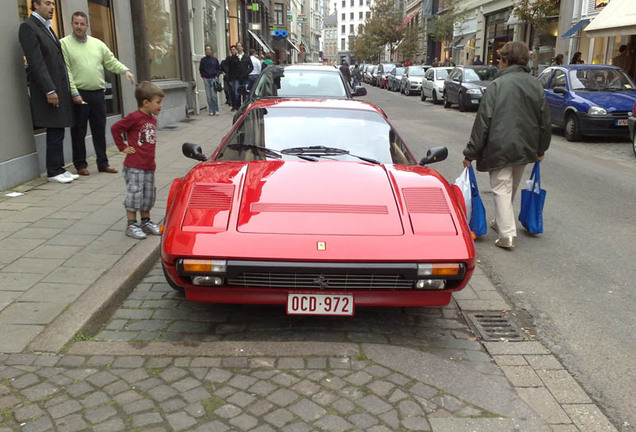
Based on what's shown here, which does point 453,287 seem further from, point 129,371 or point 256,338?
point 129,371

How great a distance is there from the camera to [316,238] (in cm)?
324

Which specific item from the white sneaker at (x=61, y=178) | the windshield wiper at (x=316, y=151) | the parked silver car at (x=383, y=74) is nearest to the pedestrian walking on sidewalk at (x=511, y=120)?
the windshield wiper at (x=316, y=151)

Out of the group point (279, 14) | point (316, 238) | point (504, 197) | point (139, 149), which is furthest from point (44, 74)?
point (279, 14)

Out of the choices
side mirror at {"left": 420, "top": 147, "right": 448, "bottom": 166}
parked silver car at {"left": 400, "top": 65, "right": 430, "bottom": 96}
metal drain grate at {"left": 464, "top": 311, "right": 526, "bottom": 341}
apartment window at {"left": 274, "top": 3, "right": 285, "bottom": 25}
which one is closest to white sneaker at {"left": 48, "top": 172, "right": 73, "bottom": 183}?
side mirror at {"left": 420, "top": 147, "right": 448, "bottom": 166}

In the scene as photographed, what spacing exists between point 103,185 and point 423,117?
42.8 ft

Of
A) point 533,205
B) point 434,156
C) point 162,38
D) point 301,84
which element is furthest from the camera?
point 162,38

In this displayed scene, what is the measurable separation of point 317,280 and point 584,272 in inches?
114

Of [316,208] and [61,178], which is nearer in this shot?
[316,208]

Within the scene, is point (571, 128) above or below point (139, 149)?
below

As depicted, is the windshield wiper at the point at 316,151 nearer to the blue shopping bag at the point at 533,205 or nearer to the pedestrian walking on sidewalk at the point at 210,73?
the blue shopping bag at the point at 533,205

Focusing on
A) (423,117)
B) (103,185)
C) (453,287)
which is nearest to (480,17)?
(423,117)

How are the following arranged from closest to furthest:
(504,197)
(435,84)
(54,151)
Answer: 1. (504,197)
2. (54,151)
3. (435,84)

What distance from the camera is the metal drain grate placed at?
367 centimetres

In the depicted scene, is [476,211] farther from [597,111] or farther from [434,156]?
[597,111]
